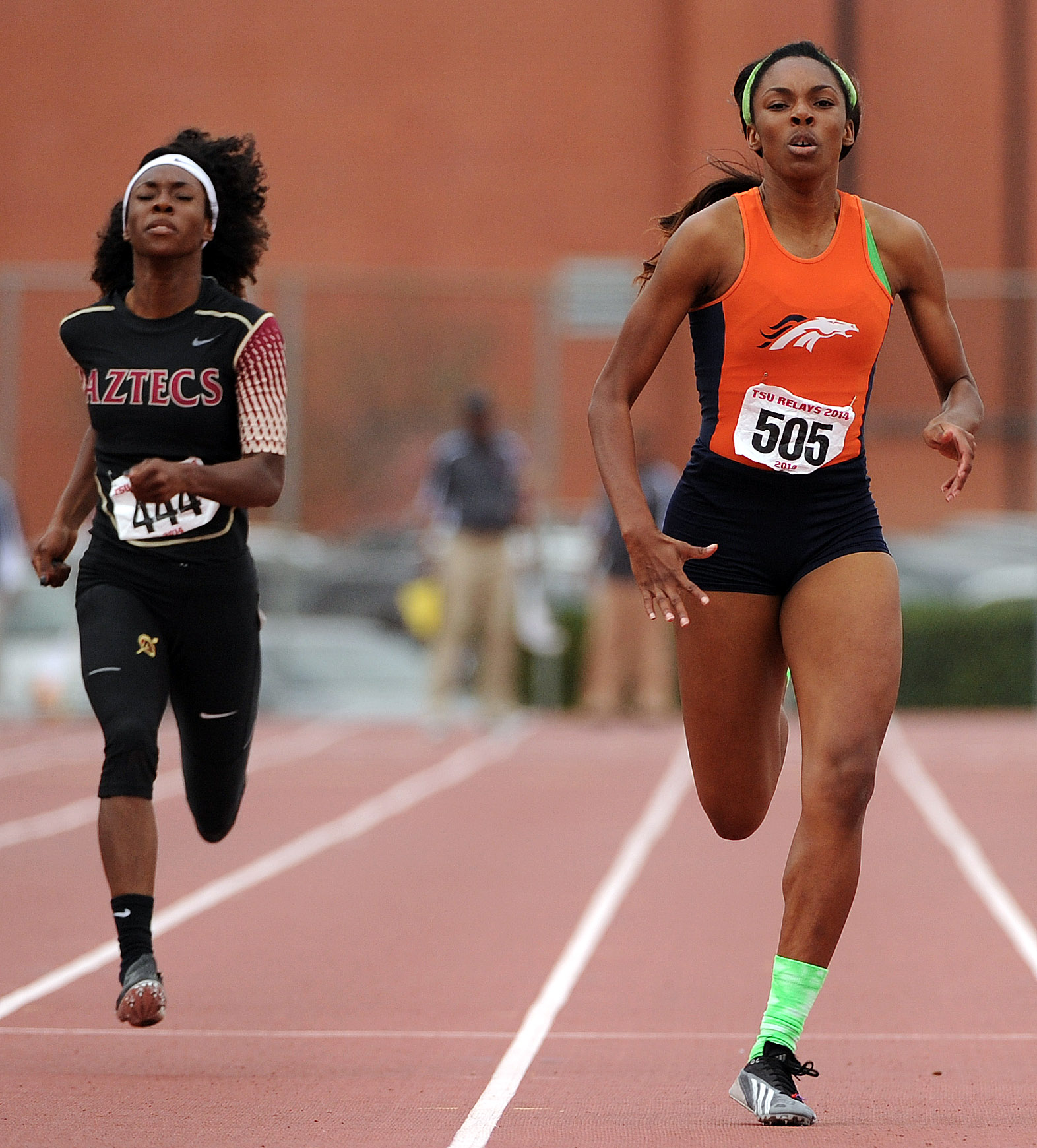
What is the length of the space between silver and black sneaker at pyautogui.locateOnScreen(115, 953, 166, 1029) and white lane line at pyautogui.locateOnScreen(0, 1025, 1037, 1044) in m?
0.66

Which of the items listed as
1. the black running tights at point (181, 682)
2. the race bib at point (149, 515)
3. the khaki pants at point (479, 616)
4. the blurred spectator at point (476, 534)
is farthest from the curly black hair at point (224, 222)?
the khaki pants at point (479, 616)

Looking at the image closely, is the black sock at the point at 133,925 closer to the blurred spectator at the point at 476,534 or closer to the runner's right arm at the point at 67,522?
the runner's right arm at the point at 67,522

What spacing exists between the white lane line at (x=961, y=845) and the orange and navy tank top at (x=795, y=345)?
246cm

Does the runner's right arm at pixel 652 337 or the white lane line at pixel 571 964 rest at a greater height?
the runner's right arm at pixel 652 337

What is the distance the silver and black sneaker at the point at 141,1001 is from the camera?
4043mm

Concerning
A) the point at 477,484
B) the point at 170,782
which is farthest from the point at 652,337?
the point at 477,484

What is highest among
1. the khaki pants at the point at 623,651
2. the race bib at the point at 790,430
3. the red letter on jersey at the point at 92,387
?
the red letter on jersey at the point at 92,387

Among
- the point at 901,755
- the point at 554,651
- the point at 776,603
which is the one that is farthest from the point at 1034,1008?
the point at 554,651

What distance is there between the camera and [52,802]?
9.91 m

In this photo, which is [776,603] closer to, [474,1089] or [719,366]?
[719,366]

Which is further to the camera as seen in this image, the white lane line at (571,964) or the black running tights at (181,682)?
the black running tights at (181,682)

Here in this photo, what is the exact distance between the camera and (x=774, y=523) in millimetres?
3951

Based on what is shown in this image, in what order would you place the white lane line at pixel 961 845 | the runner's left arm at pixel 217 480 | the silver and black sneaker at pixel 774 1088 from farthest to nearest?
the white lane line at pixel 961 845
the runner's left arm at pixel 217 480
the silver and black sneaker at pixel 774 1088

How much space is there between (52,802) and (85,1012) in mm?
5064
